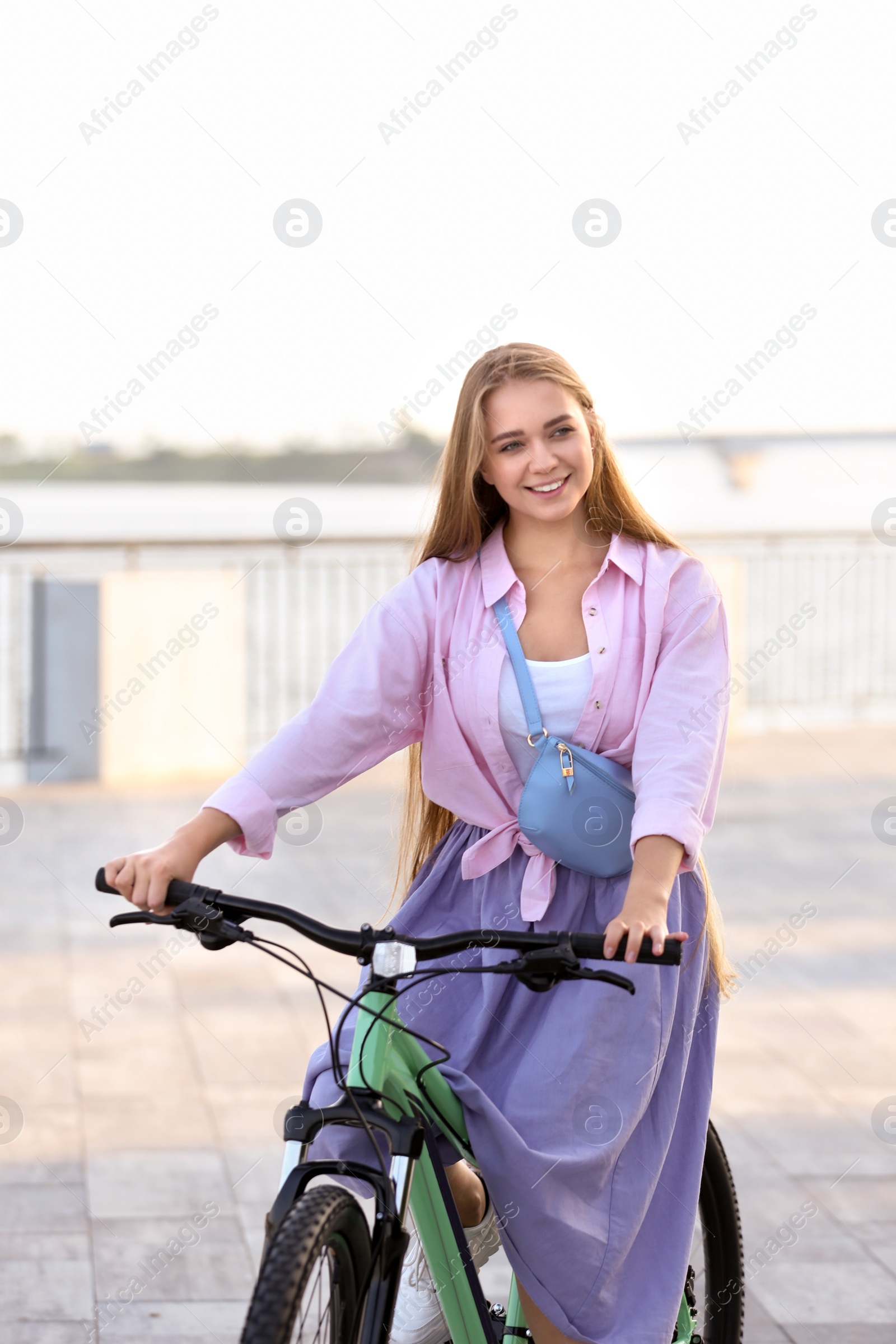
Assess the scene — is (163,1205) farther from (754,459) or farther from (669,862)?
(754,459)

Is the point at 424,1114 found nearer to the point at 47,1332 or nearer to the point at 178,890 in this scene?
the point at 178,890

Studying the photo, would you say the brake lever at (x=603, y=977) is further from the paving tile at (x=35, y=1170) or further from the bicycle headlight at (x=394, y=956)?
the paving tile at (x=35, y=1170)

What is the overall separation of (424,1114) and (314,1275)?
1.26 feet

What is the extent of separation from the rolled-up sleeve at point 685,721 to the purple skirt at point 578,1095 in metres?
0.21

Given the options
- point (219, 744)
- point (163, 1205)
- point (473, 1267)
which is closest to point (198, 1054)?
point (163, 1205)

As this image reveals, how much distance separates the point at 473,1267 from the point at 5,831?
6.43 m

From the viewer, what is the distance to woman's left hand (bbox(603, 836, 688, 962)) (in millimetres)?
1916

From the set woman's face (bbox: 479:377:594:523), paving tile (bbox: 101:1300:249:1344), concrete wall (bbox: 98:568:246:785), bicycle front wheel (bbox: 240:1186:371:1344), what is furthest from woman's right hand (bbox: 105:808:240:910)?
concrete wall (bbox: 98:568:246:785)

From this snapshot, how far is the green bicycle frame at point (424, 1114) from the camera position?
193 centimetres

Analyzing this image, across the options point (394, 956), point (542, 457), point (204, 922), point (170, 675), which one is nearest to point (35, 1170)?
point (204, 922)

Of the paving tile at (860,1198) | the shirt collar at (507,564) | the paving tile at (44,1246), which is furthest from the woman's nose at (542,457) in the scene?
the paving tile at (860,1198)

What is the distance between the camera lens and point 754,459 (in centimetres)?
2333

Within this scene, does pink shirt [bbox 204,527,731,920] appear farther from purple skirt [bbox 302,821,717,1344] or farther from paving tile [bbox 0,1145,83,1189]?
paving tile [bbox 0,1145,83,1189]

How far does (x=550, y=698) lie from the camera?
7.50 ft
